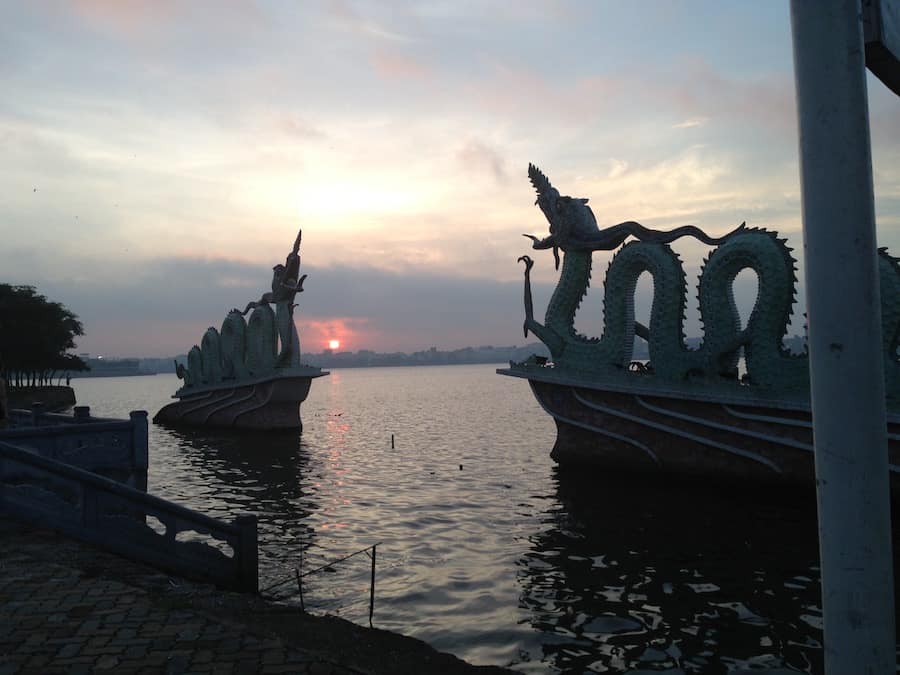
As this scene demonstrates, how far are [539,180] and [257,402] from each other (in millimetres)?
22542

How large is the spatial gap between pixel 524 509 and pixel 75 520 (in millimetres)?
11898

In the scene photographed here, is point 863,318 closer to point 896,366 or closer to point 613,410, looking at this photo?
point 896,366

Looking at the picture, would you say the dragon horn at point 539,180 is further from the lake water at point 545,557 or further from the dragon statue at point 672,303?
the lake water at point 545,557

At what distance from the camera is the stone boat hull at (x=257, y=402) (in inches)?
1532

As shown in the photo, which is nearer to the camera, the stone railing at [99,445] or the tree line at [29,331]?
the stone railing at [99,445]

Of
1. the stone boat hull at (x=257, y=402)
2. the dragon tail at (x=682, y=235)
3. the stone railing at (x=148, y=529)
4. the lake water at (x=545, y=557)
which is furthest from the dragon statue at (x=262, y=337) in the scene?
the stone railing at (x=148, y=529)

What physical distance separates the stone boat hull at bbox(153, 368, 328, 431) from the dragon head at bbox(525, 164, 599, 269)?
1810cm

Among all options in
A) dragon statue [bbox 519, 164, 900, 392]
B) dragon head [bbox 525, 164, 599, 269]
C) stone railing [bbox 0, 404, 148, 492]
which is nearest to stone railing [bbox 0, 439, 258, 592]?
stone railing [bbox 0, 404, 148, 492]

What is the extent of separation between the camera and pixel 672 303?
21.1 metres

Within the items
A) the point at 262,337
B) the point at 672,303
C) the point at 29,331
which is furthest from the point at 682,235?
the point at 29,331

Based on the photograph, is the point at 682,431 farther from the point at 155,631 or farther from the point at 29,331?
the point at 29,331

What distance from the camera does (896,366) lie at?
16.4m

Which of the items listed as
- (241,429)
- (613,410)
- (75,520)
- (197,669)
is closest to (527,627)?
(197,669)

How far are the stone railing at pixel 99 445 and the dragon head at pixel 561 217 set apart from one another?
15.3 m
